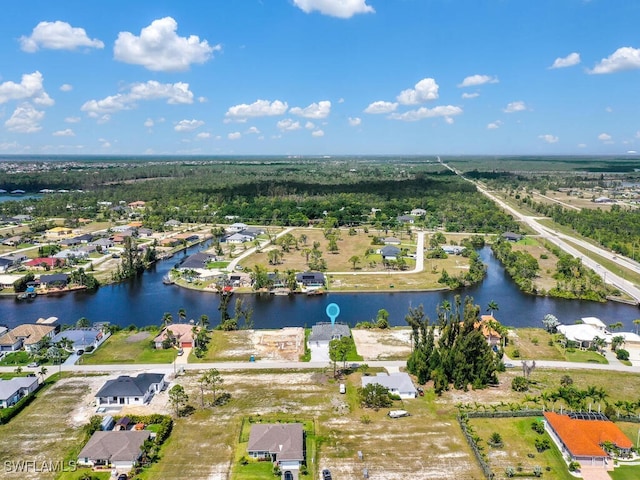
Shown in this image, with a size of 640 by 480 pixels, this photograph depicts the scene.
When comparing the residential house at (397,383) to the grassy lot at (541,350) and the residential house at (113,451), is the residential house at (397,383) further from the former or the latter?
the residential house at (113,451)

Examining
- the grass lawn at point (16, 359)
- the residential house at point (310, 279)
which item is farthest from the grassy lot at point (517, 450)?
the grass lawn at point (16, 359)

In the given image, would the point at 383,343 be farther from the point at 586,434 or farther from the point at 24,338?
the point at 24,338

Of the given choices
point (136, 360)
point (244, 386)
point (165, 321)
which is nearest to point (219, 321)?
point (165, 321)

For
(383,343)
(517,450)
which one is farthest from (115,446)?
(383,343)

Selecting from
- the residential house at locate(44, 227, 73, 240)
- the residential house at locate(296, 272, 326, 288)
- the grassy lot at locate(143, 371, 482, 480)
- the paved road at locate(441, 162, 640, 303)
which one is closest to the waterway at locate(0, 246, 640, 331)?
the residential house at locate(296, 272, 326, 288)

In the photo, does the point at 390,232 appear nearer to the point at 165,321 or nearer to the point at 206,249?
the point at 206,249

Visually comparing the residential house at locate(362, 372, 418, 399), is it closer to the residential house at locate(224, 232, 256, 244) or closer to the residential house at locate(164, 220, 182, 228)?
the residential house at locate(224, 232, 256, 244)
